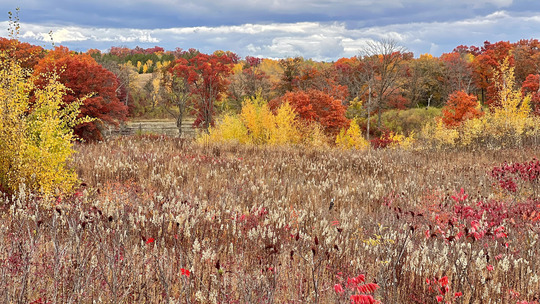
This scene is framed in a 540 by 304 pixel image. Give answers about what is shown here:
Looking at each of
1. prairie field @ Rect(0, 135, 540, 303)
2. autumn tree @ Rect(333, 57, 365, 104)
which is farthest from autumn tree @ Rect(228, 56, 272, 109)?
prairie field @ Rect(0, 135, 540, 303)

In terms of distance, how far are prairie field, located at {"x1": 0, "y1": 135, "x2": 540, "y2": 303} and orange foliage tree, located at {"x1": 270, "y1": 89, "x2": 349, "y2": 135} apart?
472 inches

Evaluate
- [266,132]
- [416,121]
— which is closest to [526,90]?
[416,121]

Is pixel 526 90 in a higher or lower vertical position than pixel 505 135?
higher

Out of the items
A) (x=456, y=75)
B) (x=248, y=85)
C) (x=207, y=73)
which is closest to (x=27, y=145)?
(x=207, y=73)

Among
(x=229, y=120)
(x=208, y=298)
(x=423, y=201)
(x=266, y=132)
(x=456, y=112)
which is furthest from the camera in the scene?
(x=456, y=112)

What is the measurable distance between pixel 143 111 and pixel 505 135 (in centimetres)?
5069

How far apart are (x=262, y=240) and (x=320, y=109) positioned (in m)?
19.2

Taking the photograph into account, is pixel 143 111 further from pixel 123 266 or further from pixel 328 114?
pixel 123 266

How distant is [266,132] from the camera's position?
1625 centimetres

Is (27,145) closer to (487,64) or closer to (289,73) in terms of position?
(289,73)

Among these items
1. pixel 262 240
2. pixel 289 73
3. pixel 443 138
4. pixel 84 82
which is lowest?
pixel 443 138

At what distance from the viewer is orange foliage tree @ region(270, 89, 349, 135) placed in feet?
69.9

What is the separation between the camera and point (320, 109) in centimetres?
2258

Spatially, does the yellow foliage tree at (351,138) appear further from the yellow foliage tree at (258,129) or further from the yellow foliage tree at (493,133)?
the yellow foliage tree at (258,129)
